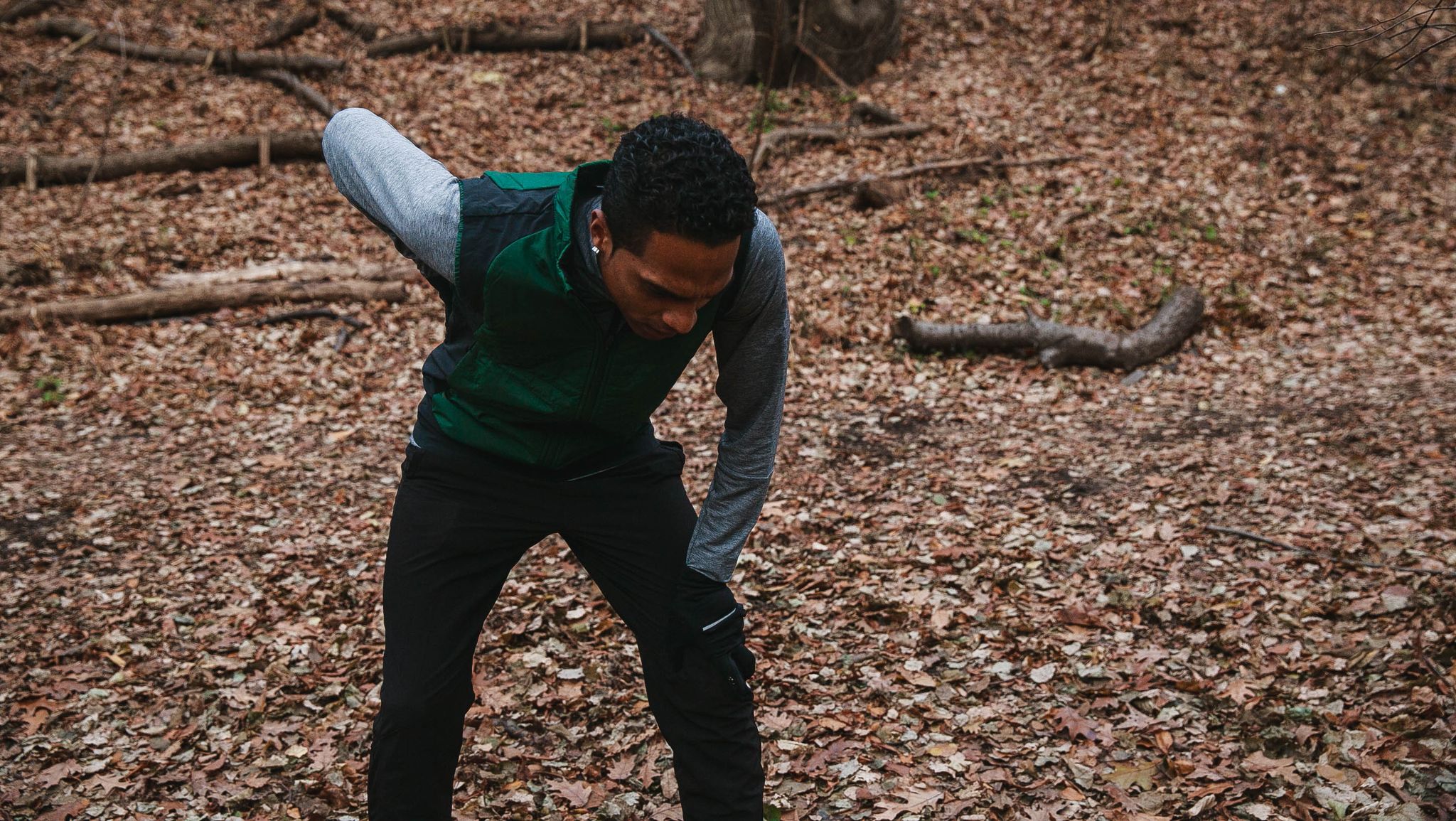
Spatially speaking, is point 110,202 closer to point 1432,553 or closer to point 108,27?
point 108,27

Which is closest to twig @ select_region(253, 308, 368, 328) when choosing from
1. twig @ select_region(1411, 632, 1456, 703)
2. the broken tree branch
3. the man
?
the man

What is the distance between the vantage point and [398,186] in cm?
249

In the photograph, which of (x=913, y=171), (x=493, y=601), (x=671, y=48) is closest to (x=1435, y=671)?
(x=493, y=601)

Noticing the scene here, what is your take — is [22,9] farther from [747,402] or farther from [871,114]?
[747,402]

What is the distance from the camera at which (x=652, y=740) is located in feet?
13.0

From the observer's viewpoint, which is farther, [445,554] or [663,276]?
[445,554]

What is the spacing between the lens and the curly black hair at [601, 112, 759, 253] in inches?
82.1

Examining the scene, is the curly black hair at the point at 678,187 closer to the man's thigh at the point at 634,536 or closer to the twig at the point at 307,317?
the man's thigh at the point at 634,536

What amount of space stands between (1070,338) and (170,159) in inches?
357

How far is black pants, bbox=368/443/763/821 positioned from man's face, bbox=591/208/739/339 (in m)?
0.59

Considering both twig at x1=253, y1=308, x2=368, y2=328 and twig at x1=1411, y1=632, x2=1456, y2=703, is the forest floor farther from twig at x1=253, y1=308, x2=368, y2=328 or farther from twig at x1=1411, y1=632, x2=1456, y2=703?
twig at x1=253, y1=308, x2=368, y2=328

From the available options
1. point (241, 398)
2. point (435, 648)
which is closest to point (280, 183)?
point (241, 398)

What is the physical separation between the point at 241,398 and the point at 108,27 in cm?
824

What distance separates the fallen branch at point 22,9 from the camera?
40.9 feet
